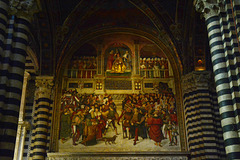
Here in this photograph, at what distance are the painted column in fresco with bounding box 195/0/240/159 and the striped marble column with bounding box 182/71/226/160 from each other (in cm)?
544

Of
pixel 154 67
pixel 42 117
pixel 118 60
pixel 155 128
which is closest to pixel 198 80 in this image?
pixel 154 67

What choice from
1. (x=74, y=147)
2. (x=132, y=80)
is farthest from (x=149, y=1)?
(x=74, y=147)

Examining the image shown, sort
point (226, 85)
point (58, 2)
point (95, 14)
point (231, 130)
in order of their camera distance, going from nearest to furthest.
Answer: point (231, 130)
point (226, 85)
point (58, 2)
point (95, 14)

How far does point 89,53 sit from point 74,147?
17.1ft

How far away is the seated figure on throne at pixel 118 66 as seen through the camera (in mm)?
16828

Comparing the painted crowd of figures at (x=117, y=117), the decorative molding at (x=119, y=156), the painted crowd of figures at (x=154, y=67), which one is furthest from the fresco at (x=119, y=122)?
the painted crowd of figures at (x=154, y=67)

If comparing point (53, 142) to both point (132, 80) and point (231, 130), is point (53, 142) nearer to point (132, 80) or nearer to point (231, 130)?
point (132, 80)

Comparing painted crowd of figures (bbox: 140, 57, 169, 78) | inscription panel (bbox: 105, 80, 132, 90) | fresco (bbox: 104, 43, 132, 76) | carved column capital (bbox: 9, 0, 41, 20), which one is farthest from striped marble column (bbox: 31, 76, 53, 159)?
carved column capital (bbox: 9, 0, 41, 20)

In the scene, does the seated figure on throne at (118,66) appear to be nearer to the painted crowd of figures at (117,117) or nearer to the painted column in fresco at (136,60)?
the painted column in fresco at (136,60)

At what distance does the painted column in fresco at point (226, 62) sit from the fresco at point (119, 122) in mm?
7161

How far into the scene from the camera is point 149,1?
16.5 m

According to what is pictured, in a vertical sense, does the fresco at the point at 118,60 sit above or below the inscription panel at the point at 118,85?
above

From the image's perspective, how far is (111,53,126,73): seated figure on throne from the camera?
1683 cm

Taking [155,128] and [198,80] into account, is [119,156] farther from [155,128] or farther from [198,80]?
[198,80]
